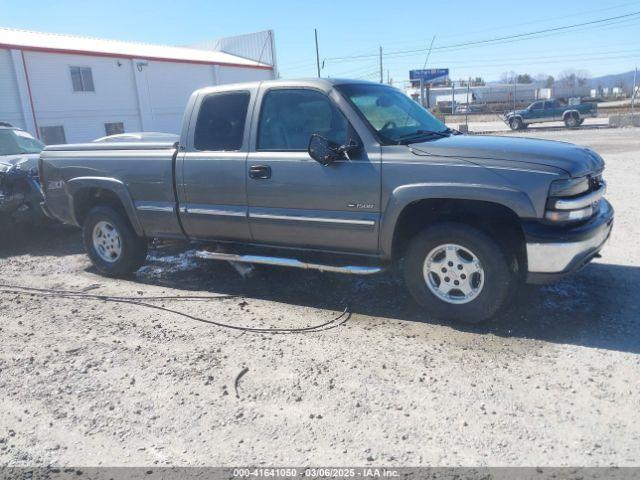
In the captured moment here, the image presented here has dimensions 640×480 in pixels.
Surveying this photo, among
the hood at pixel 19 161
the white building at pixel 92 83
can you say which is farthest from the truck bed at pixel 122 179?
the white building at pixel 92 83

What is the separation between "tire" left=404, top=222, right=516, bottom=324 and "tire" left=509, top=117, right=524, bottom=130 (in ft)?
99.8

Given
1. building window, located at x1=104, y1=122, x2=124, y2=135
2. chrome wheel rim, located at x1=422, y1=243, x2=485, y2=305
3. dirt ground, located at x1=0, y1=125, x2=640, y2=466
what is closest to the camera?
dirt ground, located at x1=0, y1=125, x2=640, y2=466

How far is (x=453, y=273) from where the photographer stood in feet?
14.4

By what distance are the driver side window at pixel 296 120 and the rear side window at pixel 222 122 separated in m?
0.27

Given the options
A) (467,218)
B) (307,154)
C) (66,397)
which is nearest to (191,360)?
(66,397)

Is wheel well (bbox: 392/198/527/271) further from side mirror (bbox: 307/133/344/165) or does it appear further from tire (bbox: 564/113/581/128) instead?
tire (bbox: 564/113/581/128)

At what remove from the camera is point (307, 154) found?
4.75 m

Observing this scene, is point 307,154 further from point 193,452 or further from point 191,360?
point 193,452

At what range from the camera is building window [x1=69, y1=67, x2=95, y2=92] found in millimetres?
24000

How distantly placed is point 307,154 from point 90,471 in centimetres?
295

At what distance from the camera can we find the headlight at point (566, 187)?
388cm

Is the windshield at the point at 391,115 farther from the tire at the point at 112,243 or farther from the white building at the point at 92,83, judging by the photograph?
the white building at the point at 92,83

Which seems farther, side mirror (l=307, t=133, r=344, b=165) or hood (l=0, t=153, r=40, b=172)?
hood (l=0, t=153, r=40, b=172)

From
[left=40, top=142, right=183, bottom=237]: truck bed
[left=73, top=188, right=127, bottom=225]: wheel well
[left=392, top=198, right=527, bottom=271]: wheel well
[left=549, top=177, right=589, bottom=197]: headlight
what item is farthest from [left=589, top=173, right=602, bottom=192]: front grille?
[left=73, top=188, right=127, bottom=225]: wheel well
